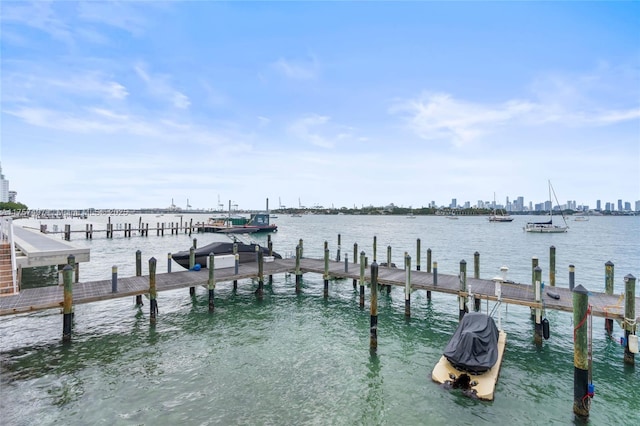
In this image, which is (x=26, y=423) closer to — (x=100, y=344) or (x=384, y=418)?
(x=100, y=344)

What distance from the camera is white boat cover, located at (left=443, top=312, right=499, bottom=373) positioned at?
1048 cm

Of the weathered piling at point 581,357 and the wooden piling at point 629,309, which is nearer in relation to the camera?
the weathered piling at point 581,357

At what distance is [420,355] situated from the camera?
12.8m

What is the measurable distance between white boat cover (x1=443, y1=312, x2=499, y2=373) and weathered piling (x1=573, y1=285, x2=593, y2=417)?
2127 mm

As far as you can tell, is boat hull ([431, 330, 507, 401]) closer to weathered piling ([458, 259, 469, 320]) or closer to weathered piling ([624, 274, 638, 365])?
weathered piling ([458, 259, 469, 320])

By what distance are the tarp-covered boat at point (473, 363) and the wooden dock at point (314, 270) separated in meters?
3.52

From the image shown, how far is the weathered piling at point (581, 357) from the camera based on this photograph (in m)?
8.93

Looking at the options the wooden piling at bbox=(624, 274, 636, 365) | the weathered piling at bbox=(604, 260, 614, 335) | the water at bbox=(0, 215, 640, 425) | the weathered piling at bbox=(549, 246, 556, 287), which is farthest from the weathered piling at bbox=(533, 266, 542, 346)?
the weathered piling at bbox=(549, 246, 556, 287)

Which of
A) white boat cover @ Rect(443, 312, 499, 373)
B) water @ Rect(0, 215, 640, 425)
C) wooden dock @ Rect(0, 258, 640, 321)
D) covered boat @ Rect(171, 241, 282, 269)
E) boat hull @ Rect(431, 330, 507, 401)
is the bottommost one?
water @ Rect(0, 215, 640, 425)

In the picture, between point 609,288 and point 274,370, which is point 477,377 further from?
point 609,288

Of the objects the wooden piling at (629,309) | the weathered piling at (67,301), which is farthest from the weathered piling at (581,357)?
the weathered piling at (67,301)

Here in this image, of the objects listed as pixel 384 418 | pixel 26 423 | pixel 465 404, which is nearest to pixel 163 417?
pixel 26 423

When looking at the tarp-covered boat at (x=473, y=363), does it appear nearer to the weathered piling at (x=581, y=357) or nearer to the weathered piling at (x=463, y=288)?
the weathered piling at (x=581, y=357)

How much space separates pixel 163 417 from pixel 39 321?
37.1 feet
